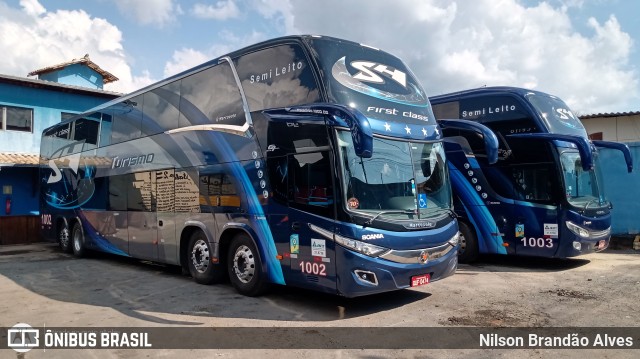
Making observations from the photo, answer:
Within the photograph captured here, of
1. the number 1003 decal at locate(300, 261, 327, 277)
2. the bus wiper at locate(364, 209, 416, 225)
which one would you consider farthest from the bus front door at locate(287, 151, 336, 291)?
the bus wiper at locate(364, 209, 416, 225)

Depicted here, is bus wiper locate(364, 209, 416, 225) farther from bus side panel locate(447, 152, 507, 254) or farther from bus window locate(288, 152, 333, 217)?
bus side panel locate(447, 152, 507, 254)

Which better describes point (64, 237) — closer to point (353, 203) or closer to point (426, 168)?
point (353, 203)

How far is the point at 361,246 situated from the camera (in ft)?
20.2

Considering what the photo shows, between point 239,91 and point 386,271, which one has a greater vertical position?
point 239,91

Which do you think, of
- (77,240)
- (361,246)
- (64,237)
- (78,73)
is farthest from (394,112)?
(78,73)

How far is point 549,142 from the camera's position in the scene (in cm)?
978

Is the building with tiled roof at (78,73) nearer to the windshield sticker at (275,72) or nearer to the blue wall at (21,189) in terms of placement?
the blue wall at (21,189)

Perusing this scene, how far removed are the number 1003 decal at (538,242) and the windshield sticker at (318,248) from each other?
18.6ft

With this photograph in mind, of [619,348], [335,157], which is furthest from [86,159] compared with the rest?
[619,348]

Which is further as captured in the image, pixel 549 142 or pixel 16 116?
pixel 16 116

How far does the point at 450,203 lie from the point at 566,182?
3661 mm

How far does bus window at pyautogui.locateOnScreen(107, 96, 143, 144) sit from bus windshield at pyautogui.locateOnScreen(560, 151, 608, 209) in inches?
364

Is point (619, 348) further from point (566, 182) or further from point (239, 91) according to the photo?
point (239, 91)

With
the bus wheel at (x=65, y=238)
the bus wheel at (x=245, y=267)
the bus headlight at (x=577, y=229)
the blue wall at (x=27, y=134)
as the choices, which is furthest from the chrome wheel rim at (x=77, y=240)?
the bus headlight at (x=577, y=229)
